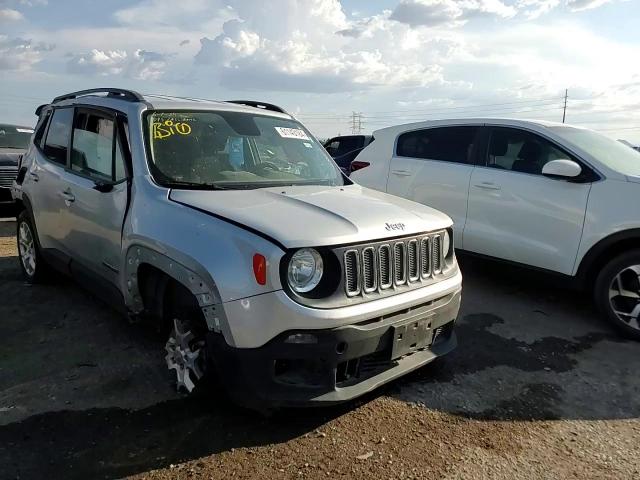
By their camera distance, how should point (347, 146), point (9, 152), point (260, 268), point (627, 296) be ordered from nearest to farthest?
point (260, 268)
point (627, 296)
point (9, 152)
point (347, 146)

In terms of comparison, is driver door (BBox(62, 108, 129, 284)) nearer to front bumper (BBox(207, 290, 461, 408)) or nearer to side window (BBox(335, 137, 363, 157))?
front bumper (BBox(207, 290, 461, 408))

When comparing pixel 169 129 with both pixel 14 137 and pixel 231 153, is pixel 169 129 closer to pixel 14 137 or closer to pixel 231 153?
pixel 231 153

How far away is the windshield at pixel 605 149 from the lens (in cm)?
500

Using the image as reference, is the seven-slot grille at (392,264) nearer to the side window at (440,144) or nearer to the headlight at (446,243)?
the headlight at (446,243)

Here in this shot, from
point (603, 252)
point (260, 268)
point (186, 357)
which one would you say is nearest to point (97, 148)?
point (186, 357)

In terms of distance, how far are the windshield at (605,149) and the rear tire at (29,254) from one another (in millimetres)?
5276

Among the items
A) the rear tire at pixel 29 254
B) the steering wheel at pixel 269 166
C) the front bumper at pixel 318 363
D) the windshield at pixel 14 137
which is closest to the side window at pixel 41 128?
the rear tire at pixel 29 254

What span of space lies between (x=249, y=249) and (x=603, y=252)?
353 centimetres

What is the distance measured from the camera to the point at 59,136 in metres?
4.99

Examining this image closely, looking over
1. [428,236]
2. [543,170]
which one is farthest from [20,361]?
[543,170]

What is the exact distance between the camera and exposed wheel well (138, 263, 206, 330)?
3177 mm

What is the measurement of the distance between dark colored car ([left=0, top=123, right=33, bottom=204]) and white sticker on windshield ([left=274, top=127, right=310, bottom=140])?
688cm

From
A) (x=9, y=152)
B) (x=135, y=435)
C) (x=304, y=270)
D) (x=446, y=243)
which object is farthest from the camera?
(x=9, y=152)

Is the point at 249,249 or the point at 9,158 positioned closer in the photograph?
the point at 249,249
